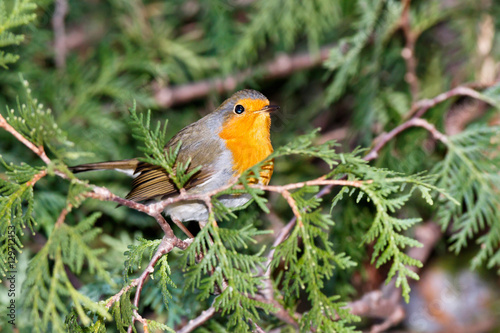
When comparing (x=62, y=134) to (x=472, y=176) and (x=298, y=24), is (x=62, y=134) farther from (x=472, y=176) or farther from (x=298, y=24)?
(x=298, y=24)

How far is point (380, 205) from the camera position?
1433 mm

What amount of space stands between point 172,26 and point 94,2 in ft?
2.41

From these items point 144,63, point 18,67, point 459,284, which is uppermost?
point 18,67

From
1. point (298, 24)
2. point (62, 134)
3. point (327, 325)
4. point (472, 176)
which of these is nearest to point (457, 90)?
point (472, 176)

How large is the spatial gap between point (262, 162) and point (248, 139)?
81 centimetres

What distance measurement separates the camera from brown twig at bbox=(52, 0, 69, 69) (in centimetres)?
310

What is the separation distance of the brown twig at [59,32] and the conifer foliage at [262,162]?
0.10 ft

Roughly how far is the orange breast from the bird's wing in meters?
0.08

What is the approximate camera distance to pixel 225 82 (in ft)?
11.2

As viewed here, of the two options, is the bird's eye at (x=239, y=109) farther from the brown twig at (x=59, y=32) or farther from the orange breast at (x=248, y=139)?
the brown twig at (x=59, y=32)

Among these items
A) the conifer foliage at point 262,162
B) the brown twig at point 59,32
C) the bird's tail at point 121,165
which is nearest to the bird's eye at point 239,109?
the conifer foliage at point 262,162

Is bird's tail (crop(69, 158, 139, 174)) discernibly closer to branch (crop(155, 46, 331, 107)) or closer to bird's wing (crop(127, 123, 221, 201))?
bird's wing (crop(127, 123, 221, 201))

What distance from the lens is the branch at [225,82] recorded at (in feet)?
11.4

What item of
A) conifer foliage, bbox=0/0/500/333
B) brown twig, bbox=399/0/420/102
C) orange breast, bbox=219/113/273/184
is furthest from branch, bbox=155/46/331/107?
orange breast, bbox=219/113/273/184
